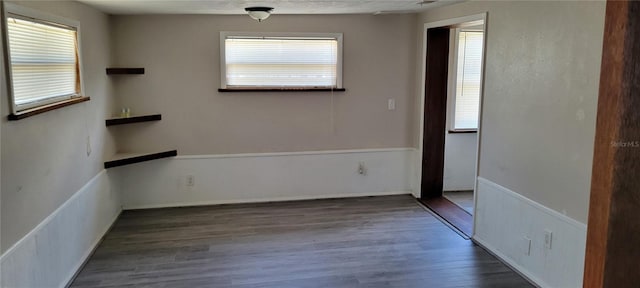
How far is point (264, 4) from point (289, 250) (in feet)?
6.51

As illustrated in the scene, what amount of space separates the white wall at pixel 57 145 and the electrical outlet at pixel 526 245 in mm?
3165

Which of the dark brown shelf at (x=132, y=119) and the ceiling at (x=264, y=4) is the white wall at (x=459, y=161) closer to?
the ceiling at (x=264, y=4)

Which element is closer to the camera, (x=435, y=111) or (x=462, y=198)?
(x=435, y=111)

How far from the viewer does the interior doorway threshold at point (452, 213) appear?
4.28 meters

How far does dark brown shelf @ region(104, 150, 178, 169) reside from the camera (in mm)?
4281

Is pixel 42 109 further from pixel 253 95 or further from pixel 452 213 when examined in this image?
pixel 452 213

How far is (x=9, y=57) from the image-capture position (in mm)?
2424

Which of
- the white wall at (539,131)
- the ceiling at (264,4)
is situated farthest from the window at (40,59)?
the white wall at (539,131)

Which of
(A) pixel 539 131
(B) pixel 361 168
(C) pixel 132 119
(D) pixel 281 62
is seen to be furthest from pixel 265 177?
(A) pixel 539 131

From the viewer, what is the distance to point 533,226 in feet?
10.6

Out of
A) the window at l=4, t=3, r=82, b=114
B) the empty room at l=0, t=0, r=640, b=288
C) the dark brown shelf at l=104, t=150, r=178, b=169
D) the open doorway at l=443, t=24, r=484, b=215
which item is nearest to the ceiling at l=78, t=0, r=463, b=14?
the empty room at l=0, t=0, r=640, b=288

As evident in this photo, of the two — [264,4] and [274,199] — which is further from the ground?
[264,4]

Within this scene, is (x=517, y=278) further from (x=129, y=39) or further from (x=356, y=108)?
(x=129, y=39)

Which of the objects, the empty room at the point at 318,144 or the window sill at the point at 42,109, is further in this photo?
the empty room at the point at 318,144
